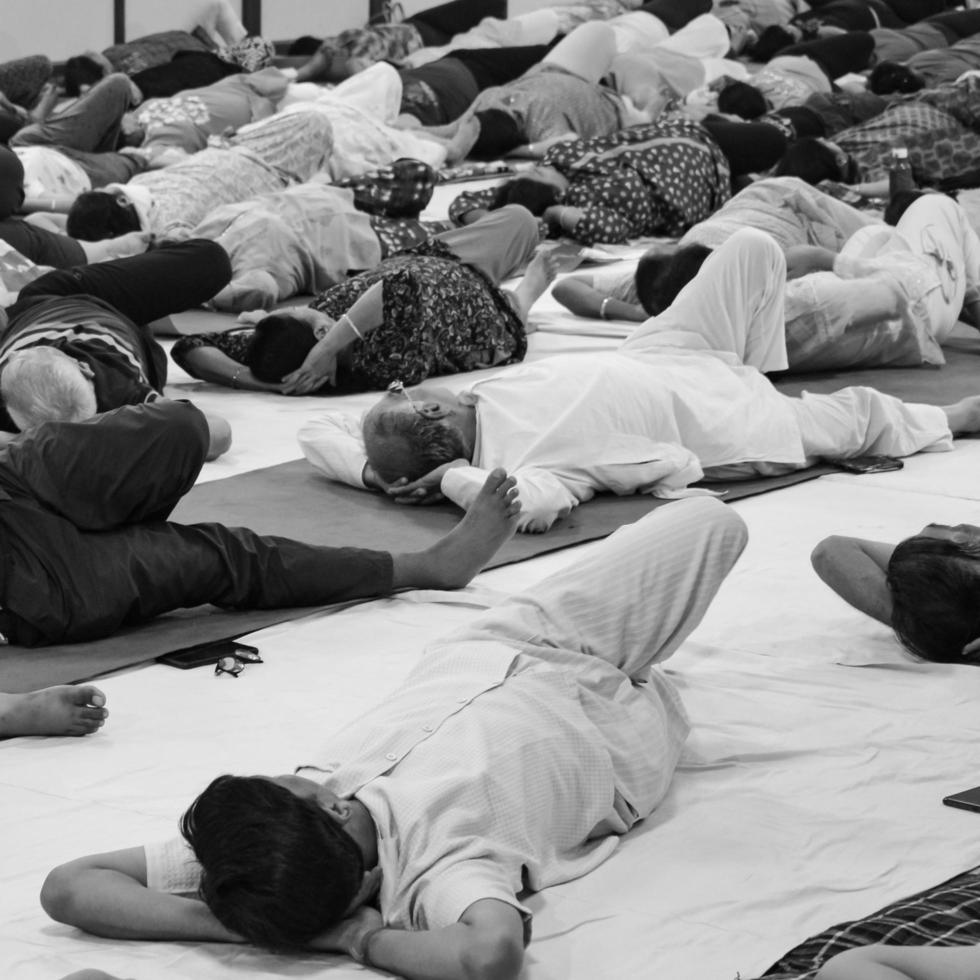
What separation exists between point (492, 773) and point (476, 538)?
1221mm

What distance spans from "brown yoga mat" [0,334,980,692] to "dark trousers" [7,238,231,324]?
0.71 m

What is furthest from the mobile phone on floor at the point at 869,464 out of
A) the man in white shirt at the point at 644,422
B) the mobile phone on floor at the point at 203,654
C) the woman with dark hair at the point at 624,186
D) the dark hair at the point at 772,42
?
the dark hair at the point at 772,42

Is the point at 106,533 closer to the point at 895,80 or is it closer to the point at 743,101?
the point at 743,101

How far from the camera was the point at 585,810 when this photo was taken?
7.32 feet

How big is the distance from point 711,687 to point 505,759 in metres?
0.80

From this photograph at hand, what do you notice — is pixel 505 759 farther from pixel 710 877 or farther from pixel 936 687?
pixel 936 687

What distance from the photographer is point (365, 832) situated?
203cm

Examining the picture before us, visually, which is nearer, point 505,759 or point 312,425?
point 505,759

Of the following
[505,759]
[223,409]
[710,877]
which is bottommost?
[223,409]

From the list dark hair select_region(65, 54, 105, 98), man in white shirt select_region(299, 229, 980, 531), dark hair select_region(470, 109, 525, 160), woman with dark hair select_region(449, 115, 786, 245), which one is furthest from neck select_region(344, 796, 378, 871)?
dark hair select_region(65, 54, 105, 98)

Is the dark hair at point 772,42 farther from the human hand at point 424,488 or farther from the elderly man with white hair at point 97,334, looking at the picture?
the human hand at point 424,488

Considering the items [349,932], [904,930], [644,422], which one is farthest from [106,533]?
[904,930]

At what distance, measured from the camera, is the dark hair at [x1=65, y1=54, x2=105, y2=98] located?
9.09m

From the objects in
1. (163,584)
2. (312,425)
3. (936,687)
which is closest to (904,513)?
(936,687)
